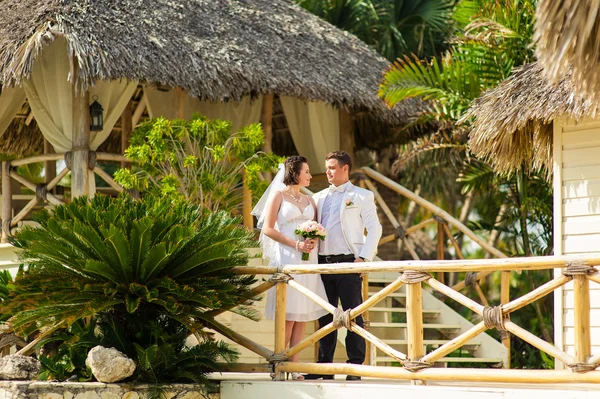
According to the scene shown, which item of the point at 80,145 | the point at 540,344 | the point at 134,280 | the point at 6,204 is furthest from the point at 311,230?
the point at 6,204

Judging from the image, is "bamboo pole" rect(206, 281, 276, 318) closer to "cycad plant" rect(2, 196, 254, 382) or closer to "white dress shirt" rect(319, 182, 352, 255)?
"cycad plant" rect(2, 196, 254, 382)

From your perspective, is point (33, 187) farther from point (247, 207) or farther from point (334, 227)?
point (334, 227)

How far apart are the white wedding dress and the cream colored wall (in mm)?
2178

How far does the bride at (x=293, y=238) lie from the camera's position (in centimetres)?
738

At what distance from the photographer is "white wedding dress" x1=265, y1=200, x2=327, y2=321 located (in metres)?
7.35

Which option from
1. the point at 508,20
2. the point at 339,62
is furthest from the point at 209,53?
the point at 508,20

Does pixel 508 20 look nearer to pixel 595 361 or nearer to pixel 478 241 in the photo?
pixel 478 241

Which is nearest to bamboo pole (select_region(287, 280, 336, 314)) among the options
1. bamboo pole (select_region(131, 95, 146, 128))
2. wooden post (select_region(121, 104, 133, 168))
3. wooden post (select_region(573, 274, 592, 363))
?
wooden post (select_region(573, 274, 592, 363))

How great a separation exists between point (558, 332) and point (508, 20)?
13.4 ft

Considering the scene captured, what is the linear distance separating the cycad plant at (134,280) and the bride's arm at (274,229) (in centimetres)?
26

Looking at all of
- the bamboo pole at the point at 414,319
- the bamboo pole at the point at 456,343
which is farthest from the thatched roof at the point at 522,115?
→ the bamboo pole at the point at 456,343

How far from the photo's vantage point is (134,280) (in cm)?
711

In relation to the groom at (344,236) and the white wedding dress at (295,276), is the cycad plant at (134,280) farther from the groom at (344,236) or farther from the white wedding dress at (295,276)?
the groom at (344,236)

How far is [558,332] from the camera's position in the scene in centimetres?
823
